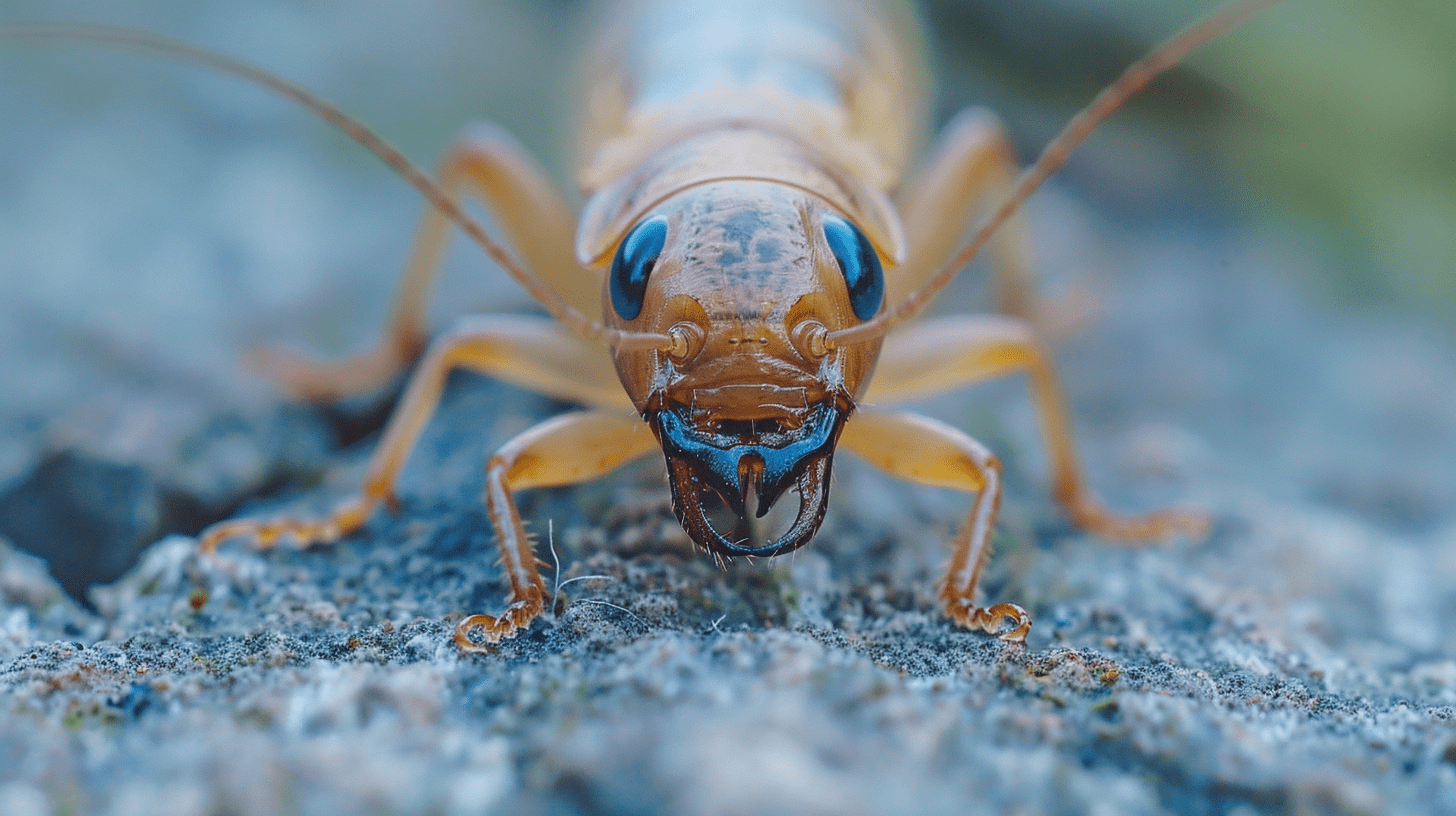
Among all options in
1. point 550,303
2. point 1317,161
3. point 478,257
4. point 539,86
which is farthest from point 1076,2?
point 550,303

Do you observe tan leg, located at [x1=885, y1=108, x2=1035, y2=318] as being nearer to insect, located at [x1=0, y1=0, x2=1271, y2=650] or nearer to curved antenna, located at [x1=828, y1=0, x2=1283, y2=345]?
insect, located at [x1=0, y1=0, x2=1271, y2=650]

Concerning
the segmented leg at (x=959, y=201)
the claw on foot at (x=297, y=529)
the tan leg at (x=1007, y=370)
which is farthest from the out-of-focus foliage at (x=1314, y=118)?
the claw on foot at (x=297, y=529)

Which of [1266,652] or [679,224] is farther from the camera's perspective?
[679,224]

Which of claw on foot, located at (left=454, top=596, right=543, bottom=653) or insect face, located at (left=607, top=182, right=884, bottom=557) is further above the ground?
insect face, located at (left=607, top=182, right=884, bottom=557)

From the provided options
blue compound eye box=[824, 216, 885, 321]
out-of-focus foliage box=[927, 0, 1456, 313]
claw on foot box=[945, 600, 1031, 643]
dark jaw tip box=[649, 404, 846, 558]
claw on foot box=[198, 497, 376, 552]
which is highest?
out-of-focus foliage box=[927, 0, 1456, 313]

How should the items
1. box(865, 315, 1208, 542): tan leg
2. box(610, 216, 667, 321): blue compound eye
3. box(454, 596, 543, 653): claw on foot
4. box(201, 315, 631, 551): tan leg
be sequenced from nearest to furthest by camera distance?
box(454, 596, 543, 653): claw on foot < box(610, 216, 667, 321): blue compound eye < box(201, 315, 631, 551): tan leg < box(865, 315, 1208, 542): tan leg

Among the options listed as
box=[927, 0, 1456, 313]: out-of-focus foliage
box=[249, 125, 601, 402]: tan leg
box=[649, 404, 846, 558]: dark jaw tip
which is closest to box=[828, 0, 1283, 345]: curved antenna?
box=[649, 404, 846, 558]: dark jaw tip

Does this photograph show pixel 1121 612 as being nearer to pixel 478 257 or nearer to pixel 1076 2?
pixel 478 257
